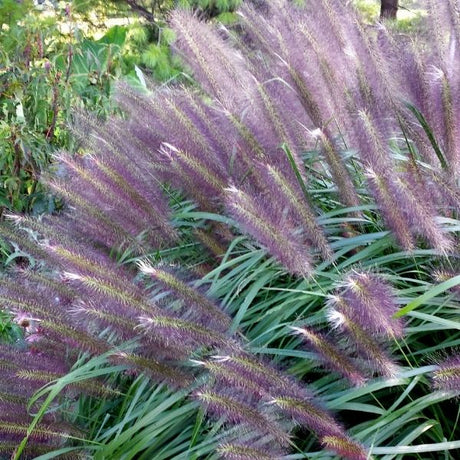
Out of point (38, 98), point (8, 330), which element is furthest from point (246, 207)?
point (38, 98)

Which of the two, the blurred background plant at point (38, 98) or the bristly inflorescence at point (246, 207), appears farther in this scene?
the blurred background plant at point (38, 98)

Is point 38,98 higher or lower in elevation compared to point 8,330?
higher

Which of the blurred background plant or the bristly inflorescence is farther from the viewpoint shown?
the blurred background plant

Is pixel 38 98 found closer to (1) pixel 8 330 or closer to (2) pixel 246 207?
(1) pixel 8 330

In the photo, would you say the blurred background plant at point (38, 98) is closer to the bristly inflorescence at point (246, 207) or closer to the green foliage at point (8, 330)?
the green foliage at point (8, 330)

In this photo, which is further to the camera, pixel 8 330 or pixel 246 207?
pixel 8 330

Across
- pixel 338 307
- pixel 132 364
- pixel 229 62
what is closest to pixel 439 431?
pixel 338 307

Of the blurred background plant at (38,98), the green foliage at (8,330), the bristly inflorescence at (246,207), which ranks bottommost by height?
the green foliage at (8,330)

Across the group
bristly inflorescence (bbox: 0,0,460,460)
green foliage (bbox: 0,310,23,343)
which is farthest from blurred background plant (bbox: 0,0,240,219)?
bristly inflorescence (bbox: 0,0,460,460)

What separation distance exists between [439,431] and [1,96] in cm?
296

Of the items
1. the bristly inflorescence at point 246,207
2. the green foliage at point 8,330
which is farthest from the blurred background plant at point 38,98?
the bristly inflorescence at point 246,207

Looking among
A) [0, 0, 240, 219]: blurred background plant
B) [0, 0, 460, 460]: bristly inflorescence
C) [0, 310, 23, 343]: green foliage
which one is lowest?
[0, 310, 23, 343]: green foliage

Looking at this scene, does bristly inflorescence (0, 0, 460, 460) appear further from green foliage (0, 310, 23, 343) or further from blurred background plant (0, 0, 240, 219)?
blurred background plant (0, 0, 240, 219)

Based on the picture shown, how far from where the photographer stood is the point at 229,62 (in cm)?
218
